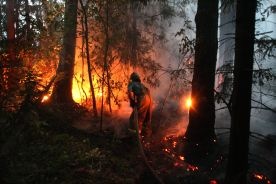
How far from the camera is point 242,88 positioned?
20.9 feet

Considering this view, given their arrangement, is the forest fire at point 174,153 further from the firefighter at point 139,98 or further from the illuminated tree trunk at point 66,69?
the illuminated tree trunk at point 66,69

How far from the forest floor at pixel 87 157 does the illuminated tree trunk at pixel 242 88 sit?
1.78 m

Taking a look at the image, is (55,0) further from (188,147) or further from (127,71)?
(188,147)

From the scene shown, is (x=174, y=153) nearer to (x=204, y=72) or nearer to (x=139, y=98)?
(x=139, y=98)

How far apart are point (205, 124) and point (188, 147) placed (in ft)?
3.09

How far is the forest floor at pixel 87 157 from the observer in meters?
6.20

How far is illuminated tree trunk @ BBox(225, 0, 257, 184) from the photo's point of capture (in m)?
6.27

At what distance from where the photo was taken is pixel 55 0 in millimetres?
16094

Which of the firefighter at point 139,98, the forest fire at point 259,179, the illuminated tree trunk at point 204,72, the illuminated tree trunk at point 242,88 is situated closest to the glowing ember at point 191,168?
the illuminated tree trunk at point 204,72

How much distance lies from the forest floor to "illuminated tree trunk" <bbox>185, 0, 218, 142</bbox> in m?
0.71

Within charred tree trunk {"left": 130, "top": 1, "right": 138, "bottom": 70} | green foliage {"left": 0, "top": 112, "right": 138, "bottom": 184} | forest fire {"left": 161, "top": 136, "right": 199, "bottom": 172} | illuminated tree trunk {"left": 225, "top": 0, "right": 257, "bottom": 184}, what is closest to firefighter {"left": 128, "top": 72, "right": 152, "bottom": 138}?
forest fire {"left": 161, "top": 136, "right": 199, "bottom": 172}

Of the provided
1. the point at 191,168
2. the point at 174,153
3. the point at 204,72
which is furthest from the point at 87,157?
the point at 204,72

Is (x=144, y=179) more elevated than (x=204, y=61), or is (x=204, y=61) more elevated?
(x=204, y=61)

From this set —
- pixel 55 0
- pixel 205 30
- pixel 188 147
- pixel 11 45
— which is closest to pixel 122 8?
pixel 55 0
